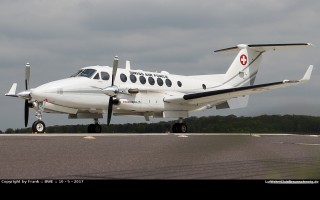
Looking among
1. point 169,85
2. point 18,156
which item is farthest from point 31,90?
point 18,156

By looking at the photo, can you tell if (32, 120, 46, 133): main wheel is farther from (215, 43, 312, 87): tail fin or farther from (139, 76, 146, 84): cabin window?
(215, 43, 312, 87): tail fin

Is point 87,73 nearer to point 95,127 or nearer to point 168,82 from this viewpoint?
point 95,127

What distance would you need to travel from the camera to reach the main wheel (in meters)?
30.0

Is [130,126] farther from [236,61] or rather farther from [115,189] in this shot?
[115,189]

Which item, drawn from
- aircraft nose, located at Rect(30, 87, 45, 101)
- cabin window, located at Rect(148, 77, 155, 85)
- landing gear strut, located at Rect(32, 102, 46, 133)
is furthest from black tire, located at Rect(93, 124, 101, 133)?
aircraft nose, located at Rect(30, 87, 45, 101)

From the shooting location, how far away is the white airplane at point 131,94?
32.0m

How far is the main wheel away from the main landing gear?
11843 millimetres

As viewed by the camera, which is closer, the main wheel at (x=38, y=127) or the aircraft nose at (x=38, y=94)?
the main wheel at (x=38, y=127)

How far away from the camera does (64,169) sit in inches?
444

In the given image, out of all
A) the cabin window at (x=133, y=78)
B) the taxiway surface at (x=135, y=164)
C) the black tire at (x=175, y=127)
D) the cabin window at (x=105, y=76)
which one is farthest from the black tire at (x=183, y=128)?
the taxiway surface at (x=135, y=164)

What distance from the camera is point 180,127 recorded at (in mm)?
39031

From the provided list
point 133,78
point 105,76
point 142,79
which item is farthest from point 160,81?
point 105,76

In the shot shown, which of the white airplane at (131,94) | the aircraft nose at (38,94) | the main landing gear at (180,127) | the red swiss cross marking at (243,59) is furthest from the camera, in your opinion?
the red swiss cross marking at (243,59)

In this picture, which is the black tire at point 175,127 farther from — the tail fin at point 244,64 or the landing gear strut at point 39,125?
the landing gear strut at point 39,125
